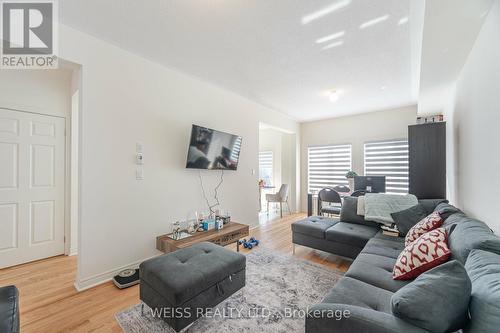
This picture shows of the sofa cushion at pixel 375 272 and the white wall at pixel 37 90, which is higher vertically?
the white wall at pixel 37 90

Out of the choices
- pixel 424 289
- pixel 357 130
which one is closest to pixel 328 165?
pixel 357 130

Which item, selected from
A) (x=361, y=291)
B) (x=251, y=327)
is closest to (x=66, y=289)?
(x=251, y=327)

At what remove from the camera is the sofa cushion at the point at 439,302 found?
0.85 meters

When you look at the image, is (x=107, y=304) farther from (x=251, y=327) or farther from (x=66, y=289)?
(x=251, y=327)

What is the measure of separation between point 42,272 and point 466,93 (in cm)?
515

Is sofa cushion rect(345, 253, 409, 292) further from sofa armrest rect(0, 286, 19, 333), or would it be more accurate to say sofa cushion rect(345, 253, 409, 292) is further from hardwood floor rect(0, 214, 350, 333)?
sofa armrest rect(0, 286, 19, 333)

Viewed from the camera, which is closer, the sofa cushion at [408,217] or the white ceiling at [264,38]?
the white ceiling at [264,38]

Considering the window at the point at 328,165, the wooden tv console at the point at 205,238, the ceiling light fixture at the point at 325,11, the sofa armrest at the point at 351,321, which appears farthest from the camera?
the window at the point at 328,165

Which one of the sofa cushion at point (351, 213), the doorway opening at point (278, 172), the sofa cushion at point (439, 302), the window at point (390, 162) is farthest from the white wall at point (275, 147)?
the sofa cushion at point (439, 302)

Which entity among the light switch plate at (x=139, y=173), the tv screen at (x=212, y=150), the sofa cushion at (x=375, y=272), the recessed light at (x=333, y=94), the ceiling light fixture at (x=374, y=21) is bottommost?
the sofa cushion at (x=375, y=272)

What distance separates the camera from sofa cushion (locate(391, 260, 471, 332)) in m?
0.85

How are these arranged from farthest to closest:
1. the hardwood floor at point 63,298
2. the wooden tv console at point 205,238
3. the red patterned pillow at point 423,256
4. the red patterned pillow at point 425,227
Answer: the wooden tv console at point 205,238
the red patterned pillow at point 425,227
the hardwood floor at point 63,298
the red patterned pillow at point 423,256

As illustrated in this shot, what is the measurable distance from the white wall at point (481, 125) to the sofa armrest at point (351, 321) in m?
1.33

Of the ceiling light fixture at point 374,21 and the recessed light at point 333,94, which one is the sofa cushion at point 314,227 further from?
the ceiling light fixture at point 374,21
